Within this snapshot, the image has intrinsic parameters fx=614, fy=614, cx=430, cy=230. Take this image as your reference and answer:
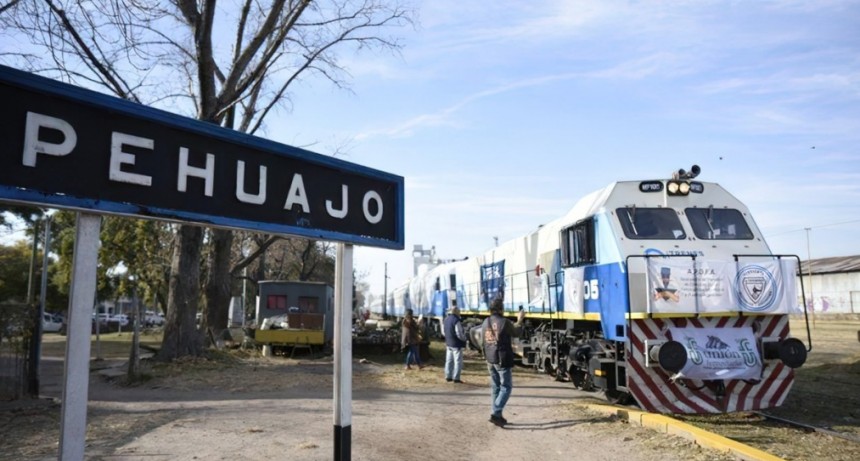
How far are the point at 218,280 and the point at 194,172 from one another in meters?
18.9

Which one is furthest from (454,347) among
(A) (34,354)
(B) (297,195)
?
(B) (297,195)

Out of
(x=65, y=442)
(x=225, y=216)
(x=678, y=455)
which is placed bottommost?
(x=678, y=455)

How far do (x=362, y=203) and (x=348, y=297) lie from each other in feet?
2.57

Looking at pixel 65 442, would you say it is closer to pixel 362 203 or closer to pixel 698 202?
pixel 362 203

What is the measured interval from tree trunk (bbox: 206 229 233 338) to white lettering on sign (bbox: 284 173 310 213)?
56.4ft

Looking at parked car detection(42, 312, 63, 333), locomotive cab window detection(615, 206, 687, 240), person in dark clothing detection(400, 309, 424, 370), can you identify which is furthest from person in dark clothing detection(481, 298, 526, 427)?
parked car detection(42, 312, 63, 333)

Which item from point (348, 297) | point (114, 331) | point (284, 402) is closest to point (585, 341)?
point (284, 402)

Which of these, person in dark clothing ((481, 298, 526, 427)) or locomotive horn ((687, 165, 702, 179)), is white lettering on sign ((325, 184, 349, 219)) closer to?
person in dark clothing ((481, 298, 526, 427))

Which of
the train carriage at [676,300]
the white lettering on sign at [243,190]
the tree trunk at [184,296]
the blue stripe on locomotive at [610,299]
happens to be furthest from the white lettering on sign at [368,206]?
the tree trunk at [184,296]

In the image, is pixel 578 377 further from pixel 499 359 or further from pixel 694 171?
pixel 694 171

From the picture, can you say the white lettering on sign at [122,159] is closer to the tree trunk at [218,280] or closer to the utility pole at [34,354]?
the utility pole at [34,354]

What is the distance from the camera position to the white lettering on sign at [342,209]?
15.7 ft

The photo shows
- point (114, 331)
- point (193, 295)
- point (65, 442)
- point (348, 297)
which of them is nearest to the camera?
point (65, 442)

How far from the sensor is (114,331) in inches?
1950
